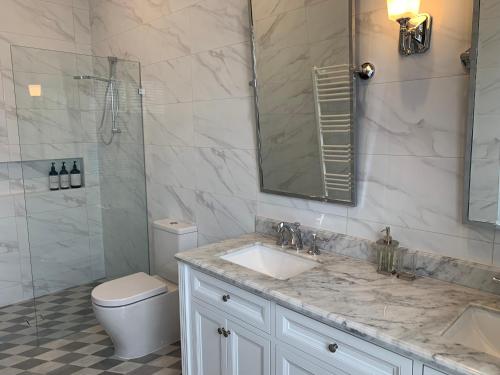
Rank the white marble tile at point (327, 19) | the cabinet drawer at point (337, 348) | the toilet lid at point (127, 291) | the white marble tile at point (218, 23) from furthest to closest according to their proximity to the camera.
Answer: the toilet lid at point (127, 291)
the white marble tile at point (218, 23)
the white marble tile at point (327, 19)
the cabinet drawer at point (337, 348)

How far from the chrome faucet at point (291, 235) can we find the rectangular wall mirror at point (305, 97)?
17 cm

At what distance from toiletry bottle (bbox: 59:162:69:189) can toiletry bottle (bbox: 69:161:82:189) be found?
0.12ft

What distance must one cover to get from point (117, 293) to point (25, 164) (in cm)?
163

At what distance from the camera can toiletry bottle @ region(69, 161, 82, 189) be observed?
362cm

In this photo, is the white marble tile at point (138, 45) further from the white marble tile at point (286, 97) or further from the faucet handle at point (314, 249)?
the faucet handle at point (314, 249)

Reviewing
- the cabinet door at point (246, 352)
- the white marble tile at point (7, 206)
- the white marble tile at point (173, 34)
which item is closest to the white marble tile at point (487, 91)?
the cabinet door at point (246, 352)

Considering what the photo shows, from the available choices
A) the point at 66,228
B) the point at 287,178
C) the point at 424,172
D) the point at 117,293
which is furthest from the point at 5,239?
the point at 424,172

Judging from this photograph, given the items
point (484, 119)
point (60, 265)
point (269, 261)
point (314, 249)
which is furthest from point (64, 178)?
point (484, 119)

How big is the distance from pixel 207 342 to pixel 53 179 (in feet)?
7.61

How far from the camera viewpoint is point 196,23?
2.60 metres

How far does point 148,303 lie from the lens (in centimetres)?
257

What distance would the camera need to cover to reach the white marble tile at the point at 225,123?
7.74ft

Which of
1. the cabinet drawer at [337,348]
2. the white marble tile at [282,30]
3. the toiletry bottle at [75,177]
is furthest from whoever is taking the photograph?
the toiletry bottle at [75,177]

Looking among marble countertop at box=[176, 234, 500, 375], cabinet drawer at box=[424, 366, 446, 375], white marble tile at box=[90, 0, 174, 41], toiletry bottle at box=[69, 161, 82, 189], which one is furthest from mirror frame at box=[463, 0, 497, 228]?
toiletry bottle at box=[69, 161, 82, 189]
